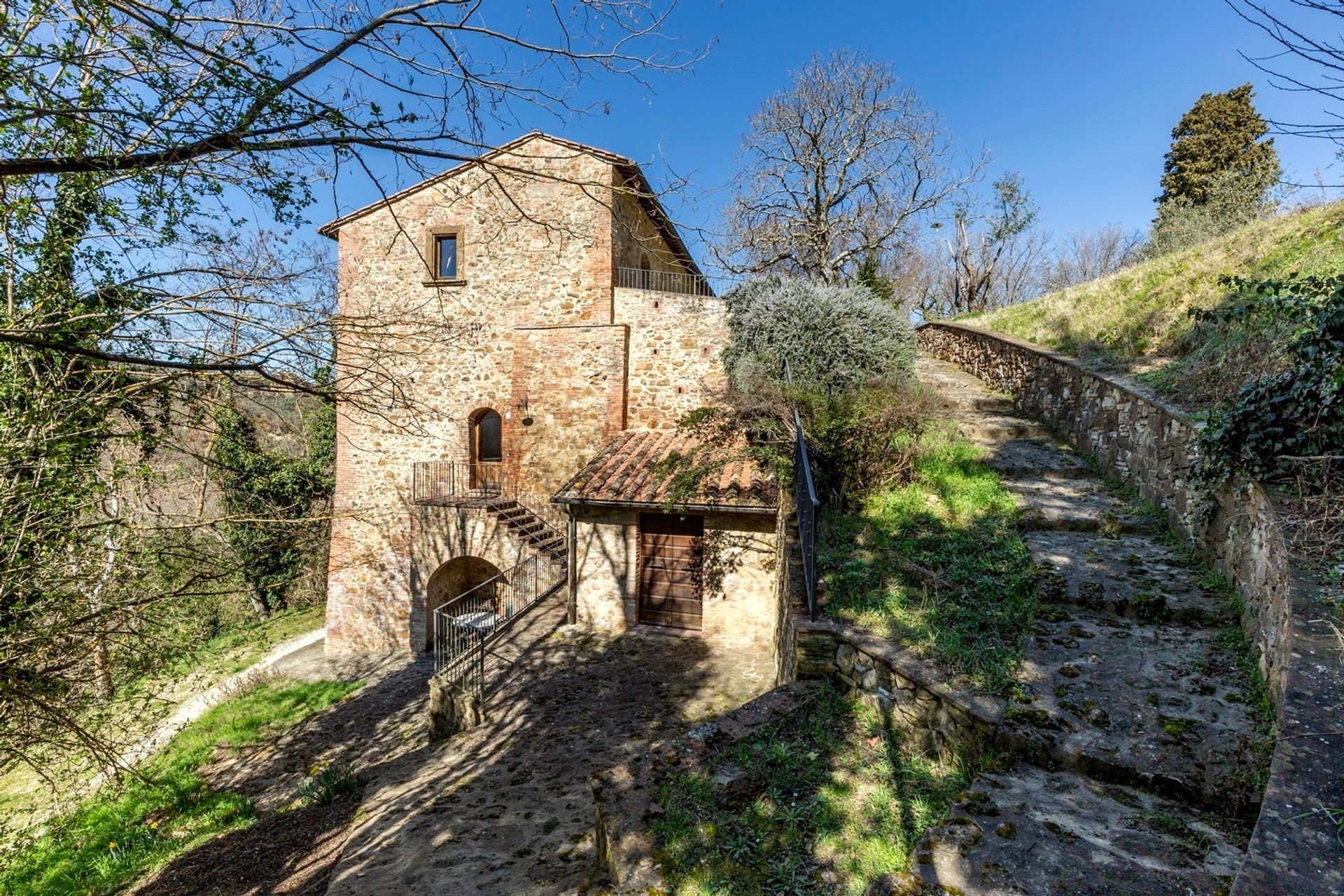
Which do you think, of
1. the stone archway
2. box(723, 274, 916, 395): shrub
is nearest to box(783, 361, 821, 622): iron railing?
box(723, 274, 916, 395): shrub

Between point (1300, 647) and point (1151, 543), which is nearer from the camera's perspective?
point (1300, 647)

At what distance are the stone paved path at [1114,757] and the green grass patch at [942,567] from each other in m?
0.23

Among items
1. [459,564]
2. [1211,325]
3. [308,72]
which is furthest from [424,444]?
[1211,325]

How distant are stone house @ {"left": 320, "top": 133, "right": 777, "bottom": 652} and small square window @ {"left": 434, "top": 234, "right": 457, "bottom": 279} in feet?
0.14

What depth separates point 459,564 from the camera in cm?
1300

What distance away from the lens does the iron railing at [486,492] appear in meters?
11.8

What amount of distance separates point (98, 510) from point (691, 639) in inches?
298

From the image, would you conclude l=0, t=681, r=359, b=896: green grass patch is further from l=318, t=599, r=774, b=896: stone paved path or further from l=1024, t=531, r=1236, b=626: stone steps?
l=1024, t=531, r=1236, b=626: stone steps

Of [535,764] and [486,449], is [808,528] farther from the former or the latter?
[486,449]

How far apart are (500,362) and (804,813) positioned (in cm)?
1139

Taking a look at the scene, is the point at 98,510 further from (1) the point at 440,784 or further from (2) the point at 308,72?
(2) the point at 308,72

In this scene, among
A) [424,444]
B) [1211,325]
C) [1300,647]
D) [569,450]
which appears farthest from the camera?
[424,444]

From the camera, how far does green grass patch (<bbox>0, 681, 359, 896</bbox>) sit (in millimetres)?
5641

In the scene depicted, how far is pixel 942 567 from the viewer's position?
188 inches
